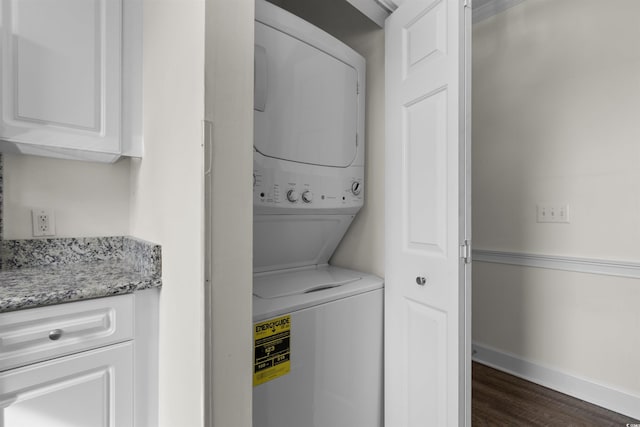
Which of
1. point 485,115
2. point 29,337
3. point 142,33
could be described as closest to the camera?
point 29,337

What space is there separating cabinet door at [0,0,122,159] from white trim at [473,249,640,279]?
7.89 ft

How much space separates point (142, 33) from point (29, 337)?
45.9 inches

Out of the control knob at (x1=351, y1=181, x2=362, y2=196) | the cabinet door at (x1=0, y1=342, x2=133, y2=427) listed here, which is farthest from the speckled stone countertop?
the control knob at (x1=351, y1=181, x2=362, y2=196)

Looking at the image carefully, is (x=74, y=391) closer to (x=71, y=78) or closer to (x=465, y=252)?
(x=71, y=78)

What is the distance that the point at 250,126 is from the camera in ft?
2.89

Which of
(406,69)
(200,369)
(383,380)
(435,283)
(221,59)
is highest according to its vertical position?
(406,69)

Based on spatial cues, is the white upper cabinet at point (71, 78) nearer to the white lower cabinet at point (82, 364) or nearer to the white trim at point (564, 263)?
the white lower cabinet at point (82, 364)

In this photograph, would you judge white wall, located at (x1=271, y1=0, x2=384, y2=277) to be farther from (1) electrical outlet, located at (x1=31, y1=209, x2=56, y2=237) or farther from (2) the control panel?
(1) electrical outlet, located at (x1=31, y1=209, x2=56, y2=237)

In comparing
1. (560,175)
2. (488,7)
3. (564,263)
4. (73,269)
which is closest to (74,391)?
(73,269)

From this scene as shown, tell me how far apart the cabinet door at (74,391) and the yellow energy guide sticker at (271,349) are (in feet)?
1.48

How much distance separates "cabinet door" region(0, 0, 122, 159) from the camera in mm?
1153

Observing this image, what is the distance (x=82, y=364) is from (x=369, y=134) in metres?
1.49

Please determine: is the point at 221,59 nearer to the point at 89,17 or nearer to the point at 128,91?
the point at 128,91

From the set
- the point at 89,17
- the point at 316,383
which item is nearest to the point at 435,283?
the point at 316,383
